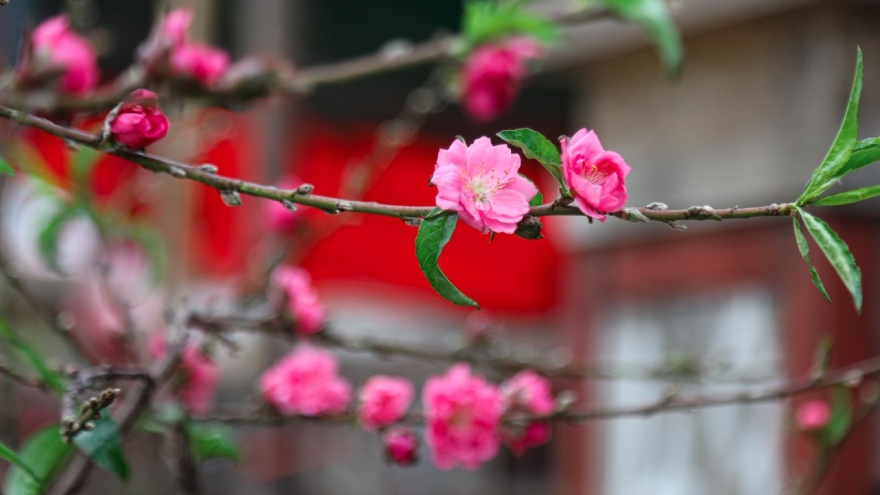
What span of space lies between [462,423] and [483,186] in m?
0.47

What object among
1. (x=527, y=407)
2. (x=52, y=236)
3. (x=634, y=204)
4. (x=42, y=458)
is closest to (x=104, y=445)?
(x=42, y=458)

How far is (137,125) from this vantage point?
0.58 metres

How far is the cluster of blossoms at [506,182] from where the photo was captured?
0.52 m

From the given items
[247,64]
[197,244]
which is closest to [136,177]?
[247,64]

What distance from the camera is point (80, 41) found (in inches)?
40.3

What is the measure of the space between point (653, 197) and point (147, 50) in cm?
185

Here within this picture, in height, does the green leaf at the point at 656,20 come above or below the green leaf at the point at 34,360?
above

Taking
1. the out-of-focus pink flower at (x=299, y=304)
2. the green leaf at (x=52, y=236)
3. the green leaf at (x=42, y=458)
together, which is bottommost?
the green leaf at (x=42, y=458)

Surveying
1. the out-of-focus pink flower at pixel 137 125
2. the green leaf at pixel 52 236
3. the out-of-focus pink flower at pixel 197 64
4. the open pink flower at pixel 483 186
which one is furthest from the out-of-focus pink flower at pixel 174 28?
the open pink flower at pixel 483 186

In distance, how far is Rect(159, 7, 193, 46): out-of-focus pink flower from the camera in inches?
40.3

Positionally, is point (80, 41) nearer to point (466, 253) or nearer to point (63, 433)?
point (63, 433)

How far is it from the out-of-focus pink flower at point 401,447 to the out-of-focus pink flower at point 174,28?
497mm

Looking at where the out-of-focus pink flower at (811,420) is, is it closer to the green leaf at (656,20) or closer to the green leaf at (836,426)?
the green leaf at (836,426)

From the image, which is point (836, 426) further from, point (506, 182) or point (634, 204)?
point (634, 204)
